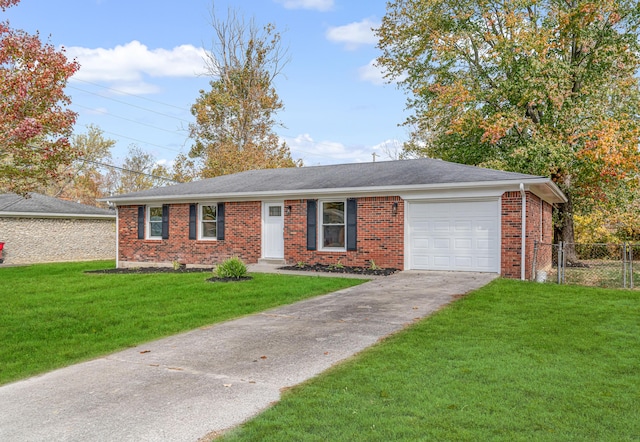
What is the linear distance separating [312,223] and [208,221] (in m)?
4.13

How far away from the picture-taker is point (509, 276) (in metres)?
12.0

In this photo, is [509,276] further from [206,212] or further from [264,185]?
[206,212]

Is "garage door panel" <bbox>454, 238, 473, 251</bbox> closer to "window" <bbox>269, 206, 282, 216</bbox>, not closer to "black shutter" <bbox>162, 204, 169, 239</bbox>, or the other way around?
"window" <bbox>269, 206, 282, 216</bbox>

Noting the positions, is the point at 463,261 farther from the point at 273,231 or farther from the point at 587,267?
the point at 587,267

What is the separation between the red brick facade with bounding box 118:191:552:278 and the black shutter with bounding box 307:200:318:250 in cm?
15

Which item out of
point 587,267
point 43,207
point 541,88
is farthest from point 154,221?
point 587,267

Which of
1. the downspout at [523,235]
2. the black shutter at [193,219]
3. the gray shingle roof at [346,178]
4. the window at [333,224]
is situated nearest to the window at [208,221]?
the black shutter at [193,219]

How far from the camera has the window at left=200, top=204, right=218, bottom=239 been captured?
16625mm

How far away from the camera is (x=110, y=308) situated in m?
8.61

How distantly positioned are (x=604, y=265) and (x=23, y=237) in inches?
971

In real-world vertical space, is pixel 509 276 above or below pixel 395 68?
below

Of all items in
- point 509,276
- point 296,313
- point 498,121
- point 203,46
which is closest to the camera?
point 296,313

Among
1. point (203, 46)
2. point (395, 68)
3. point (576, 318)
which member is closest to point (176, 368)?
point (576, 318)

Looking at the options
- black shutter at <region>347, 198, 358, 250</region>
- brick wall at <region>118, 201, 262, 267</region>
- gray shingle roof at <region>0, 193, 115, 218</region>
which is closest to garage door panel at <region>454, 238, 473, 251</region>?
black shutter at <region>347, 198, 358, 250</region>
